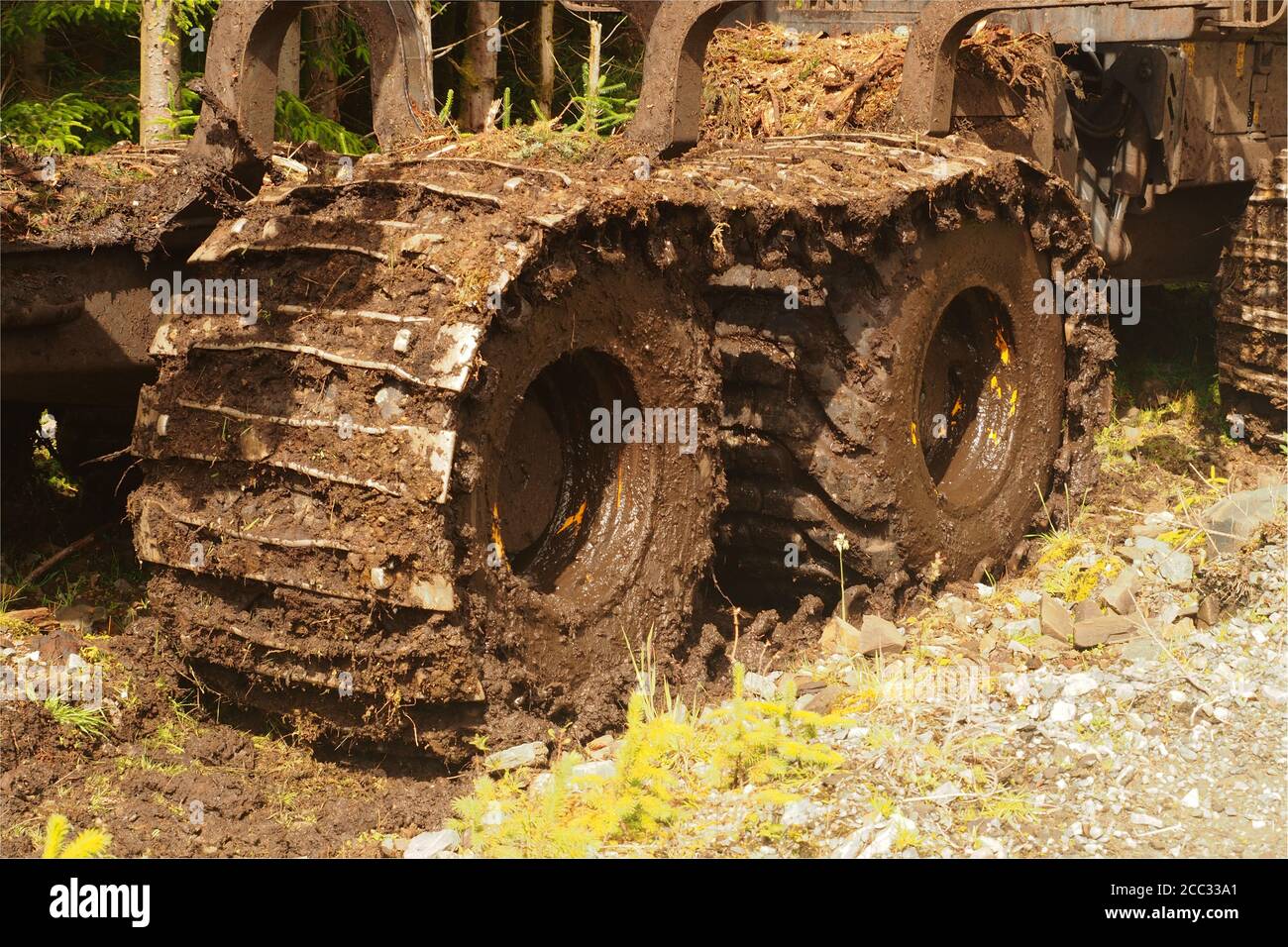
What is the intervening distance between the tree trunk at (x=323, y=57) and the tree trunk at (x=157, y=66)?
46.8 inches

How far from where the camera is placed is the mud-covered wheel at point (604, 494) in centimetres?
426

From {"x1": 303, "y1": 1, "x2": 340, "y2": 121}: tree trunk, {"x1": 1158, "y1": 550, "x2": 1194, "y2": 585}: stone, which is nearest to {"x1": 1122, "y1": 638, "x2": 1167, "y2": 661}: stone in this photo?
{"x1": 1158, "y1": 550, "x2": 1194, "y2": 585}: stone

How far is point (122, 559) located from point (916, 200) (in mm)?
3233

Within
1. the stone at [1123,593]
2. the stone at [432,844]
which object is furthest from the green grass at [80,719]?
the stone at [1123,593]

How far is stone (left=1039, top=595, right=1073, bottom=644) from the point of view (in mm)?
5039

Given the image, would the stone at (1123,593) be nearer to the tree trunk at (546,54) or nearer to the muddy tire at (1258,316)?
the muddy tire at (1258,316)

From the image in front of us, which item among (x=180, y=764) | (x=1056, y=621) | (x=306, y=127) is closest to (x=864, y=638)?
(x=1056, y=621)

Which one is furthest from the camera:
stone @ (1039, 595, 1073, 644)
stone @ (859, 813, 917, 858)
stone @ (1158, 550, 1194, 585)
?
stone @ (1158, 550, 1194, 585)

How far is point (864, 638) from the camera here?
16.8 feet

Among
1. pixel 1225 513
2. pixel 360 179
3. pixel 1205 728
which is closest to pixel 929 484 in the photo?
pixel 1225 513

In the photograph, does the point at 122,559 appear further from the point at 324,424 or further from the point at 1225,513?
the point at 1225,513

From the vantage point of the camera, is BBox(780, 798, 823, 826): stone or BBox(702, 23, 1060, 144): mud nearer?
BBox(780, 798, 823, 826): stone

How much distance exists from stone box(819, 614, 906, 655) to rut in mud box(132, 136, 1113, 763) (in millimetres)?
203

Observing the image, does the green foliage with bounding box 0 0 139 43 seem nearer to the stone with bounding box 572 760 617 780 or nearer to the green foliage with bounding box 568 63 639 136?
the green foliage with bounding box 568 63 639 136
